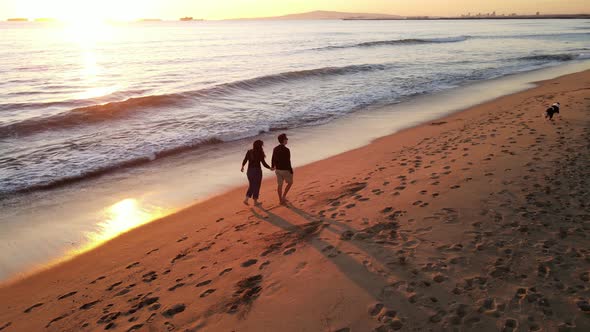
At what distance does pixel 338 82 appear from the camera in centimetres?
→ 2675

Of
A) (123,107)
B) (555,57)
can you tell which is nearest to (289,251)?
(123,107)

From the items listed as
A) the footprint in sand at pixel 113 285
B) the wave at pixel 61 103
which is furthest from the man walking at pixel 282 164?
the wave at pixel 61 103

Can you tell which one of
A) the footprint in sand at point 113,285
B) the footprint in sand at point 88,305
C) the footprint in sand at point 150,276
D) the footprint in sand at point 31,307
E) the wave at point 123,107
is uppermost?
the wave at point 123,107

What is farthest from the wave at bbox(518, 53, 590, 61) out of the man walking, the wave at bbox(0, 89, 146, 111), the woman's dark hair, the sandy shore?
the woman's dark hair

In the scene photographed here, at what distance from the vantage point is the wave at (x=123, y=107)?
15.9m

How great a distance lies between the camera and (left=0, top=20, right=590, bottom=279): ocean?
8625 mm

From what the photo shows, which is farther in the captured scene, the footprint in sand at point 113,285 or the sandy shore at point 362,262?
the footprint in sand at point 113,285

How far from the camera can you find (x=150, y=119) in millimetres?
17469

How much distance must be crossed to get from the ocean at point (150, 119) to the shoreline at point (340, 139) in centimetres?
6

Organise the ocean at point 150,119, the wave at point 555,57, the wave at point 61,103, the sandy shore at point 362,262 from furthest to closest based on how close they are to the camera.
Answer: the wave at point 555,57
the wave at point 61,103
the ocean at point 150,119
the sandy shore at point 362,262

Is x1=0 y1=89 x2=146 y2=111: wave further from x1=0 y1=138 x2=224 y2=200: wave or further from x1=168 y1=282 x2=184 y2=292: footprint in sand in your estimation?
x1=168 y1=282 x2=184 y2=292: footprint in sand

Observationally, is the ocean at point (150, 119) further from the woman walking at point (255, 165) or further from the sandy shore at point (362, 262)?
the woman walking at point (255, 165)

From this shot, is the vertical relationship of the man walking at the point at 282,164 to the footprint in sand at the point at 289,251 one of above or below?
above

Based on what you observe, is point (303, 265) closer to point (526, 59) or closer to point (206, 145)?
point (206, 145)
